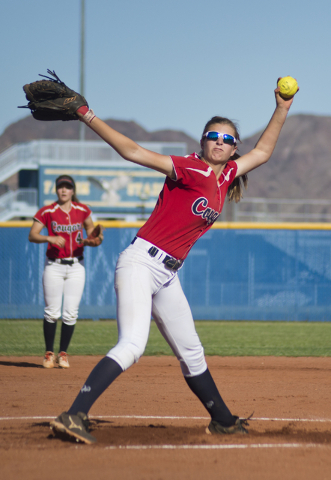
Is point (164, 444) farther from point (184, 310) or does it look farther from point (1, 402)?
point (1, 402)

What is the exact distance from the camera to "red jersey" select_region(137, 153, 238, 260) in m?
3.25

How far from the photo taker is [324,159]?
117125 mm

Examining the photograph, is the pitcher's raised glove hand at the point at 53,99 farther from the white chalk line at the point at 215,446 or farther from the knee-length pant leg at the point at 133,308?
the white chalk line at the point at 215,446

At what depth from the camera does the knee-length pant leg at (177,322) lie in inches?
135

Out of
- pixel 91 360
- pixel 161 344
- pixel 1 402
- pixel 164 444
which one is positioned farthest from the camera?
pixel 161 344

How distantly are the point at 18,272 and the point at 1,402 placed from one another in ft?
23.3

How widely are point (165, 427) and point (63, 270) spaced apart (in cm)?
301

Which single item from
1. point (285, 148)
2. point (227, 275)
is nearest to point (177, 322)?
point (227, 275)

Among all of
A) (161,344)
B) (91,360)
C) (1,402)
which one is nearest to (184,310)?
(1,402)

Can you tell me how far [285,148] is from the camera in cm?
12262

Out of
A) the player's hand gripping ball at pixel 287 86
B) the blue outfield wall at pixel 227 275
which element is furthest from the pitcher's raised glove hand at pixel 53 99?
the blue outfield wall at pixel 227 275

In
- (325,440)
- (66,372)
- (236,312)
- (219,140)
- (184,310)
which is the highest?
(219,140)

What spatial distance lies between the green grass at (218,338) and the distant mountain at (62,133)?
120 metres

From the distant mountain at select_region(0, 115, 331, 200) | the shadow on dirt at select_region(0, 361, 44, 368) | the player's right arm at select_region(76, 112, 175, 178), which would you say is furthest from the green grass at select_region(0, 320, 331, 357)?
the distant mountain at select_region(0, 115, 331, 200)
